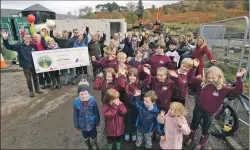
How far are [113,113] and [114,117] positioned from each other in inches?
5.1

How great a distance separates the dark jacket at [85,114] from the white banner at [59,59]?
3.24 metres

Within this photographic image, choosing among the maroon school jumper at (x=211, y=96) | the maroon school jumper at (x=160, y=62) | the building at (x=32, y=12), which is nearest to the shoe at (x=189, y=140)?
the maroon school jumper at (x=211, y=96)

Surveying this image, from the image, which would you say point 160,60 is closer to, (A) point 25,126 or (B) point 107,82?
(B) point 107,82

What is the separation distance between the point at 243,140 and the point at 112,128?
108 inches

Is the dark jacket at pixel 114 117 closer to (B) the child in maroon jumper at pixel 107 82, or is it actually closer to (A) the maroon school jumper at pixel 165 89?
(B) the child in maroon jumper at pixel 107 82

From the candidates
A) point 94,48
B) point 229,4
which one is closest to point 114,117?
point 94,48

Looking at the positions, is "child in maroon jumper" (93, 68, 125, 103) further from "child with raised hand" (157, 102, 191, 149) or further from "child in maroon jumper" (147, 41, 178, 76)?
"child in maroon jumper" (147, 41, 178, 76)

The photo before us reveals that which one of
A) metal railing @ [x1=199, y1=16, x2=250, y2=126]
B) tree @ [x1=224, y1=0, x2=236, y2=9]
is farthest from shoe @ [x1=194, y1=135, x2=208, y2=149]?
tree @ [x1=224, y1=0, x2=236, y2=9]

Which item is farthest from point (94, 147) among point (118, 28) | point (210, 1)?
point (210, 1)

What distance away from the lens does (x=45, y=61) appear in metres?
5.51

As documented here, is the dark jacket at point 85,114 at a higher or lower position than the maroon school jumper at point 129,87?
lower

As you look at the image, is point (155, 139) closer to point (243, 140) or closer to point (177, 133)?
point (177, 133)

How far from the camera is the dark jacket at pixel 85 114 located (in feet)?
9.12

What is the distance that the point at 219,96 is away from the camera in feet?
9.55
